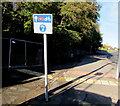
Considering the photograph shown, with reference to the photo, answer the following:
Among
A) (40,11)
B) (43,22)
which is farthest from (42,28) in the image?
(40,11)

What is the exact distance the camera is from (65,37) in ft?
33.8

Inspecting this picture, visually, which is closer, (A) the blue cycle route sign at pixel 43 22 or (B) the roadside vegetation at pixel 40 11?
(A) the blue cycle route sign at pixel 43 22

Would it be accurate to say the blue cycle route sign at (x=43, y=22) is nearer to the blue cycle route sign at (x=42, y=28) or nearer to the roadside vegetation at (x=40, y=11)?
the blue cycle route sign at (x=42, y=28)

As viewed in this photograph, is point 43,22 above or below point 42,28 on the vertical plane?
above

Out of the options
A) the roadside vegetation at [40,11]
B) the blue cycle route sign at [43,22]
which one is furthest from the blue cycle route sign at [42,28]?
the roadside vegetation at [40,11]

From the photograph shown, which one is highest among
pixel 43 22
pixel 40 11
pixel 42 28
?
pixel 40 11

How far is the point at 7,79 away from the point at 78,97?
343cm

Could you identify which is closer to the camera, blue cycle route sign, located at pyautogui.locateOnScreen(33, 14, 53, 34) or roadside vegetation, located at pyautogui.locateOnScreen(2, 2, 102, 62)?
blue cycle route sign, located at pyautogui.locateOnScreen(33, 14, 53, 34)

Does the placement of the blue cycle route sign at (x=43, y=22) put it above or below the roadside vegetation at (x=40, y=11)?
below

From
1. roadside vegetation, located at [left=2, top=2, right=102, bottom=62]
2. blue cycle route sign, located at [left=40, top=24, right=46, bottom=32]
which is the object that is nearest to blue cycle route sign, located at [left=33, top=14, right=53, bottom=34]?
blue cycle route sign, located at [left=40, top=24, right=46, bottom=32]

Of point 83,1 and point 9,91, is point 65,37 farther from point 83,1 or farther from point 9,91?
point 9,91

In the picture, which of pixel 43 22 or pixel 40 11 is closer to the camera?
pixel 43 22

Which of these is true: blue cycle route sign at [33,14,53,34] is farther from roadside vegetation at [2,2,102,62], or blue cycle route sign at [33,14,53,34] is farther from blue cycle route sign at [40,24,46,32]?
roadside vegetation at [2,2,102,62]

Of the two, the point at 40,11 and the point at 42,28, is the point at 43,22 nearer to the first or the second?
the point at 42,28
